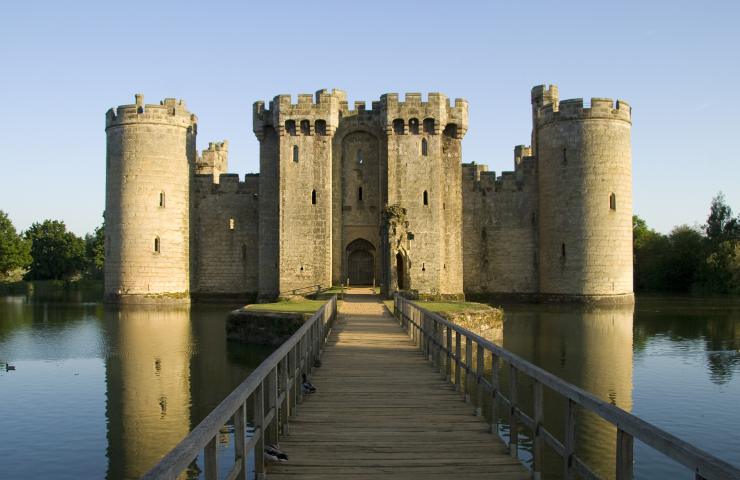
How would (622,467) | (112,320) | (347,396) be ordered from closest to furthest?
(622,467) → (347,396) → (112,320)

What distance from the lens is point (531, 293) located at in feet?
135

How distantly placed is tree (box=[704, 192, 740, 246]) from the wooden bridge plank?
50.1 metres

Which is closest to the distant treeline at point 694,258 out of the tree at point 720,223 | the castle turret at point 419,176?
the tree at point 720,223

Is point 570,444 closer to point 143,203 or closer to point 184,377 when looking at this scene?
point 184,377

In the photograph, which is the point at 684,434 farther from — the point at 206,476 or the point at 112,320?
the point at 112,320

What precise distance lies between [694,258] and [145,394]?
162 feet

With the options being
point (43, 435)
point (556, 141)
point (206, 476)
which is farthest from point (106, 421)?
point (556, 141)

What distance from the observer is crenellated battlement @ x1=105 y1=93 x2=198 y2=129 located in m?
37.8

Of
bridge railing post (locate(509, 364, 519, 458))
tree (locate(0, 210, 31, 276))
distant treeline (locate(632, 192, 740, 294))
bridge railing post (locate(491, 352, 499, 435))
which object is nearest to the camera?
bridge railing post (locate(509, 364, 519, 458))

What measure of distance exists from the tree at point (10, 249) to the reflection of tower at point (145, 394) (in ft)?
125

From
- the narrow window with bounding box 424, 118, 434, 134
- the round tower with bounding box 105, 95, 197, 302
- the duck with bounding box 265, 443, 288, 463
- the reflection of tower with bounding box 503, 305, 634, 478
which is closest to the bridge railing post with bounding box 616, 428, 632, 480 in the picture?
the duck with bounding box 265, 443, 288, 463

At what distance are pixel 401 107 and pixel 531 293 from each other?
13.4 m

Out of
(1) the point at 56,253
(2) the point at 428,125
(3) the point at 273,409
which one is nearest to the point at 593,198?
(2) the point at 428,125

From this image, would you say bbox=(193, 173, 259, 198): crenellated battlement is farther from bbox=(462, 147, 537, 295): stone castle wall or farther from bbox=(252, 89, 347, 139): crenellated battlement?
bbox=(462, 147, 537, 295): stone castle wall
